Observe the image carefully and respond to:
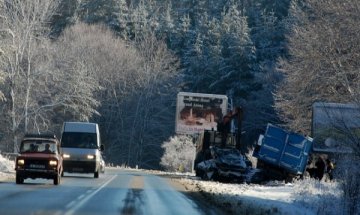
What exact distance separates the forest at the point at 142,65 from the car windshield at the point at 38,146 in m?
17.9

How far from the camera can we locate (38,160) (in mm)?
29656

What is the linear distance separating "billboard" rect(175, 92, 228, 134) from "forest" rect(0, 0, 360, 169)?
5.85 m

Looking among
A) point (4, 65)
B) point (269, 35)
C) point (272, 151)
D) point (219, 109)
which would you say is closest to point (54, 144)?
point (272, 151)

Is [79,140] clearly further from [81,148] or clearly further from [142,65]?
[142,65]

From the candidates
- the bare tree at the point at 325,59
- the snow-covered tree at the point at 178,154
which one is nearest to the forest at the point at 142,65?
the bare tree at the point at 325,59

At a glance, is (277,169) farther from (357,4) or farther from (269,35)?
(269,35)

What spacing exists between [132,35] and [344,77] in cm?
6797

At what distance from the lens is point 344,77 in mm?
36562

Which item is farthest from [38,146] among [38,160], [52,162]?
[52,162]

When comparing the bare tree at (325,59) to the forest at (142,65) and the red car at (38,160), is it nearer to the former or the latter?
the forest at (142,65)

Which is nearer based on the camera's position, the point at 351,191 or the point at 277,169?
the point at 351,191

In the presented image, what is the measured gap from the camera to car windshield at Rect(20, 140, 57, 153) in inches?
1202

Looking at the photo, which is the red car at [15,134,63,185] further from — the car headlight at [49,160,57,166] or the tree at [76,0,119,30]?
the tree at [76,0,119,30]

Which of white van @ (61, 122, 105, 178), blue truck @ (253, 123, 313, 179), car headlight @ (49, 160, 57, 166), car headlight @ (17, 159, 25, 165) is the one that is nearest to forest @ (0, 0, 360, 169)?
blue truck @ (253, 123, 313, 179)
